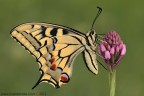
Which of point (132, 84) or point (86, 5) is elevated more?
point (86, 5)

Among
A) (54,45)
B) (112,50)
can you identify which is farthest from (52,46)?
(112,50)

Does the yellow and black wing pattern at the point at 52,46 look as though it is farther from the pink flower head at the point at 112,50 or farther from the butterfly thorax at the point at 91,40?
the pink flower head at the point at 112,50

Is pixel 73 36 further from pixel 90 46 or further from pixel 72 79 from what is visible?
pixel 72 79

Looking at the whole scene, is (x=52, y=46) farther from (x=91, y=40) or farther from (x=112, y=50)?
(x=112, y=50)

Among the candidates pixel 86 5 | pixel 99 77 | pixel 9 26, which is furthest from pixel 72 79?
pixel 86 5

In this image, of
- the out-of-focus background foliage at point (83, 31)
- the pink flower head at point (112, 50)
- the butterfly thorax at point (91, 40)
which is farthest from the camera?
the out-of-focus background foliage at point (83, 31)

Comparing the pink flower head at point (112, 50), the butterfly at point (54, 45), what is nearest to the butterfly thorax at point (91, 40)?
the butterfly at point (54, 45)
